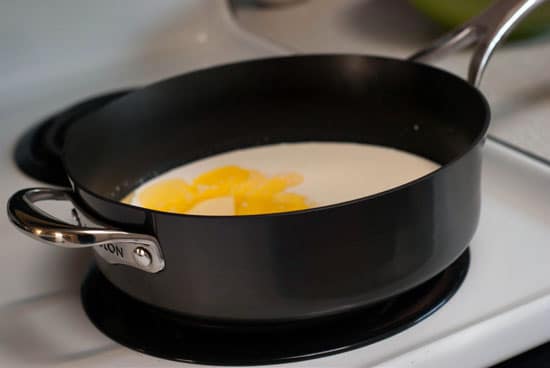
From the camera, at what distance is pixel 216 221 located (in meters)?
0.39

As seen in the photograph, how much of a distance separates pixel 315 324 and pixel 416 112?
8.8 inches

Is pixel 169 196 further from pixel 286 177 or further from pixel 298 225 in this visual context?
pixel 298 225

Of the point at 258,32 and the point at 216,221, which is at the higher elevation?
the point at 216,221

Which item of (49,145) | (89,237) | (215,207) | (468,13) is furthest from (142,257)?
(468,13)

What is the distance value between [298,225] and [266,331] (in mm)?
97

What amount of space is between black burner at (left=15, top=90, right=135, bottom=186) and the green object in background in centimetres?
35

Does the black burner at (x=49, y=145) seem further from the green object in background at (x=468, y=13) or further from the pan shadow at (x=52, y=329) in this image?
the green object in background at (x=468, y=13)

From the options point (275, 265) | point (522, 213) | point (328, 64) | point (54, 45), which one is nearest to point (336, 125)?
point (328, 64)

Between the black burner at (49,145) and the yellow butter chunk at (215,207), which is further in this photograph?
the black burner at (49,145)

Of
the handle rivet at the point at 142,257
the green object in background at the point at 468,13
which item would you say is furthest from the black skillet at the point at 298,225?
the green object in background at the point at 468,13

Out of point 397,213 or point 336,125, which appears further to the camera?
point 336,125

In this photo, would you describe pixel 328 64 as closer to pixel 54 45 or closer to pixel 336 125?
pixel 336 125

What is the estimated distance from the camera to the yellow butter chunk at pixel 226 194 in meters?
0.56

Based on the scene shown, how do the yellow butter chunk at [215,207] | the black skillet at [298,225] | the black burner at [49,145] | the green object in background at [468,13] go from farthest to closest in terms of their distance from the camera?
the green object in background at [468,13], the black burner at [49,145], the yellow butter chunk at [215,207], the black skillet at [298,225]
